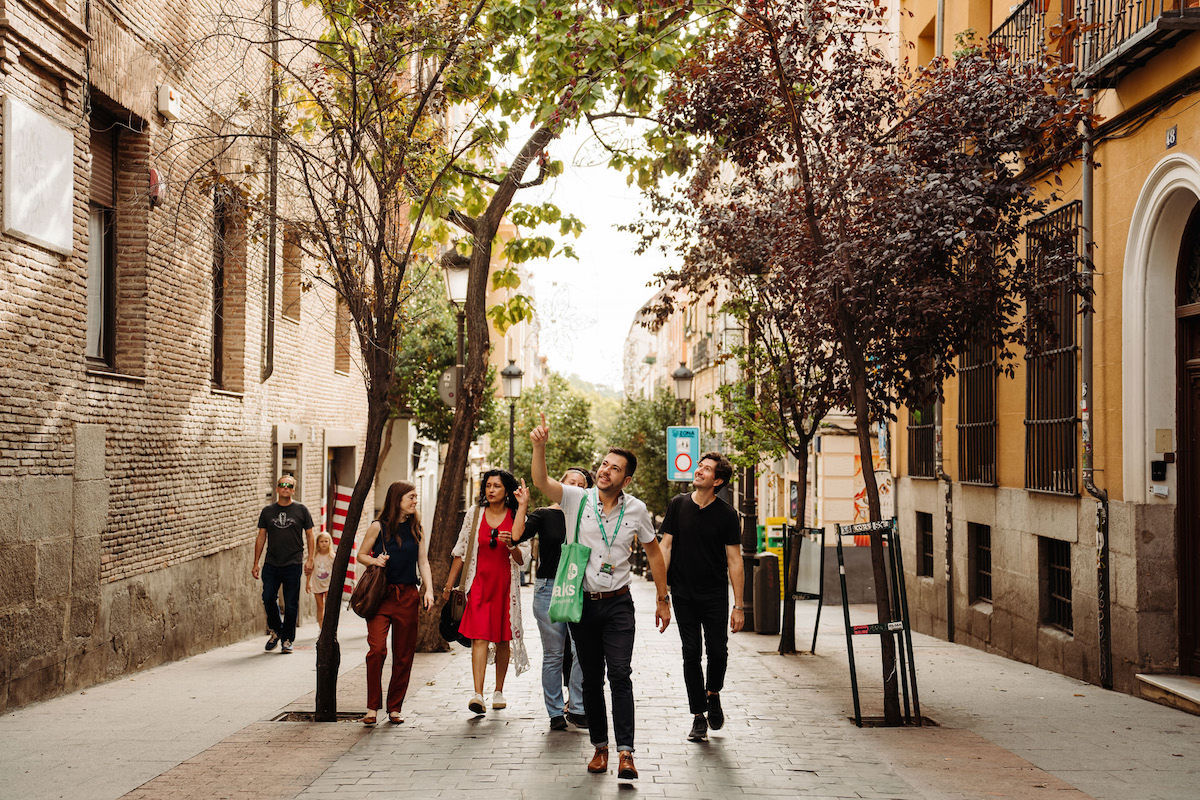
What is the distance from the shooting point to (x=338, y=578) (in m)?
8.79

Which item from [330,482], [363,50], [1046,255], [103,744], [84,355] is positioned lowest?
[103,744]

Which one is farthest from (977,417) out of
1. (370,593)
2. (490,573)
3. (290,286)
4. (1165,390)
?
(290,286)

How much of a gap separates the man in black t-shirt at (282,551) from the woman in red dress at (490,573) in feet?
15.9

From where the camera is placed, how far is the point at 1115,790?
6.23m

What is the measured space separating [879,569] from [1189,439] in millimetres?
2875

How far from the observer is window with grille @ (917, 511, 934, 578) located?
1661cm

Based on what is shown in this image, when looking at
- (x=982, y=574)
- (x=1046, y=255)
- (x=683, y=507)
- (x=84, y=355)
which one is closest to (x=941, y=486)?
(x=982, y=574)

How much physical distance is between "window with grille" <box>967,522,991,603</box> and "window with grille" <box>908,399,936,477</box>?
166 cm

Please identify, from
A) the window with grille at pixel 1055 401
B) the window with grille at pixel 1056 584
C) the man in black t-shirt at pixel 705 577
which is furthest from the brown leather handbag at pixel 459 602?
the window with grille at pixel 1056 584

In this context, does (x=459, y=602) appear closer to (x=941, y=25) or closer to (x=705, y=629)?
(x=705, y=629)

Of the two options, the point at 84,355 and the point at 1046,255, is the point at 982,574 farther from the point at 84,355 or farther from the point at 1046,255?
the point at 84,355

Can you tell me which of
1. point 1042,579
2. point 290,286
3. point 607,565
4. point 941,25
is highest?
point 941,25

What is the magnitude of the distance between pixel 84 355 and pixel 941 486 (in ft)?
34.7

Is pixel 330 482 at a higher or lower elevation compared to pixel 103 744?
higher
